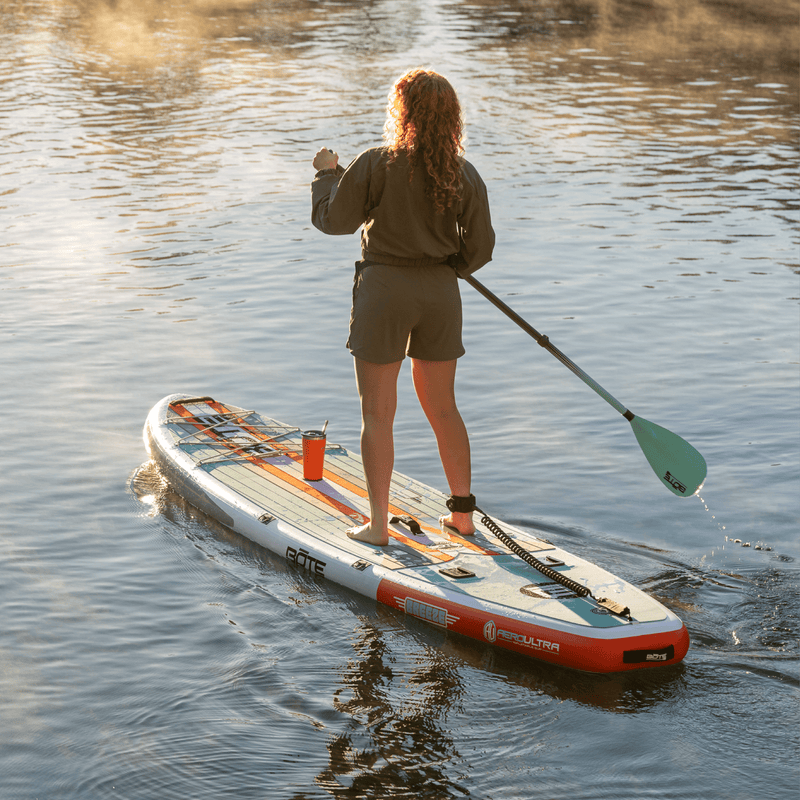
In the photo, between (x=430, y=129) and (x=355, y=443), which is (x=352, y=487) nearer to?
(x=355, y=443)

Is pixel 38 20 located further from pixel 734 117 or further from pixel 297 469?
pixel 297 469

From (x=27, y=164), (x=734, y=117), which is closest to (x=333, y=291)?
(x=27, y=164)

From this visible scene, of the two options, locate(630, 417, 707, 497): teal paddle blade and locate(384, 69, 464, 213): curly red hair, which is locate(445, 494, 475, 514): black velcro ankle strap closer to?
locate(630, 417, 707, 497): teal paddle blade

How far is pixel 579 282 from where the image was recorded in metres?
10.5

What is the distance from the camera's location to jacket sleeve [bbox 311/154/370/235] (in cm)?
455

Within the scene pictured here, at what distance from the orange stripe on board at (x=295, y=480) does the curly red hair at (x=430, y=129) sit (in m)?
1.49

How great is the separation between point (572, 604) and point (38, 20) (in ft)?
109

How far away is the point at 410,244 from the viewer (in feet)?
15.2

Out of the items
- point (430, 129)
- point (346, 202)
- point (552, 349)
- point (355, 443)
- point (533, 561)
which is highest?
point (430, 129)

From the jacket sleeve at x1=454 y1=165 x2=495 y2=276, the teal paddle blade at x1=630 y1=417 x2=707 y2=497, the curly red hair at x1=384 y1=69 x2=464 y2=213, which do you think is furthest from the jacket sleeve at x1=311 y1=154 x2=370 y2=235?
the teal paddle blade at x1=630 y1=417 x2=707 y2=497

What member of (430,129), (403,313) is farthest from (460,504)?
(430,129)

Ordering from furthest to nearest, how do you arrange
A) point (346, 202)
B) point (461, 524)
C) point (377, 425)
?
point (461, 524)
point (377, 425)
point (346, 202)

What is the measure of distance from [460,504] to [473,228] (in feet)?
4.04

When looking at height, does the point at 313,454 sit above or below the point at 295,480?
above
